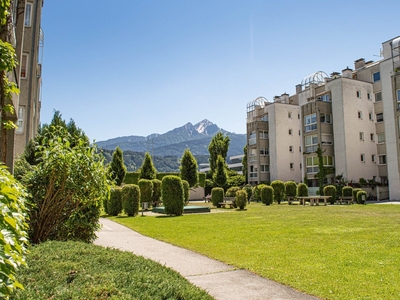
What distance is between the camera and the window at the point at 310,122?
42.8 meters

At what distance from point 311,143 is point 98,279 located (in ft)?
142

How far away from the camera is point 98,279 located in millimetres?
3535

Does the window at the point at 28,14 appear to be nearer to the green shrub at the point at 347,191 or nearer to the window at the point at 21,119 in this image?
the window at the point at 21,119

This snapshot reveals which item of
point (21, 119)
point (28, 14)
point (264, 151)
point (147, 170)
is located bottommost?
point (147, 170)

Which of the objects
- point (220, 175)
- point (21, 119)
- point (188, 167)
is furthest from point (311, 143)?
point (21, 119)

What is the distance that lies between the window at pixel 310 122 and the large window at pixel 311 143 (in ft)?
3.52

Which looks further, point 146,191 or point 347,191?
point 347,191

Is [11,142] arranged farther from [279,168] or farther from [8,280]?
[279,168]

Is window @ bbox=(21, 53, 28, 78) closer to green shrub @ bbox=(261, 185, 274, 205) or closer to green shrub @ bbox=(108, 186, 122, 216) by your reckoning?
green shrub @ bbox=(108, 186, 122, 216)

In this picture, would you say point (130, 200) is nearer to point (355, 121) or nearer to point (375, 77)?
point (355, 121)

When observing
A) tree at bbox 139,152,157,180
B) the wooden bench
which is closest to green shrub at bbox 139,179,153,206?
tree at bbox 139,152,157,180

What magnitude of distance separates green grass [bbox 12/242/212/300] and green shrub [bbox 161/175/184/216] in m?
16.2

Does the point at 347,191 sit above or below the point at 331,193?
above

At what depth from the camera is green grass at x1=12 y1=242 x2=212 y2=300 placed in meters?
3.12
